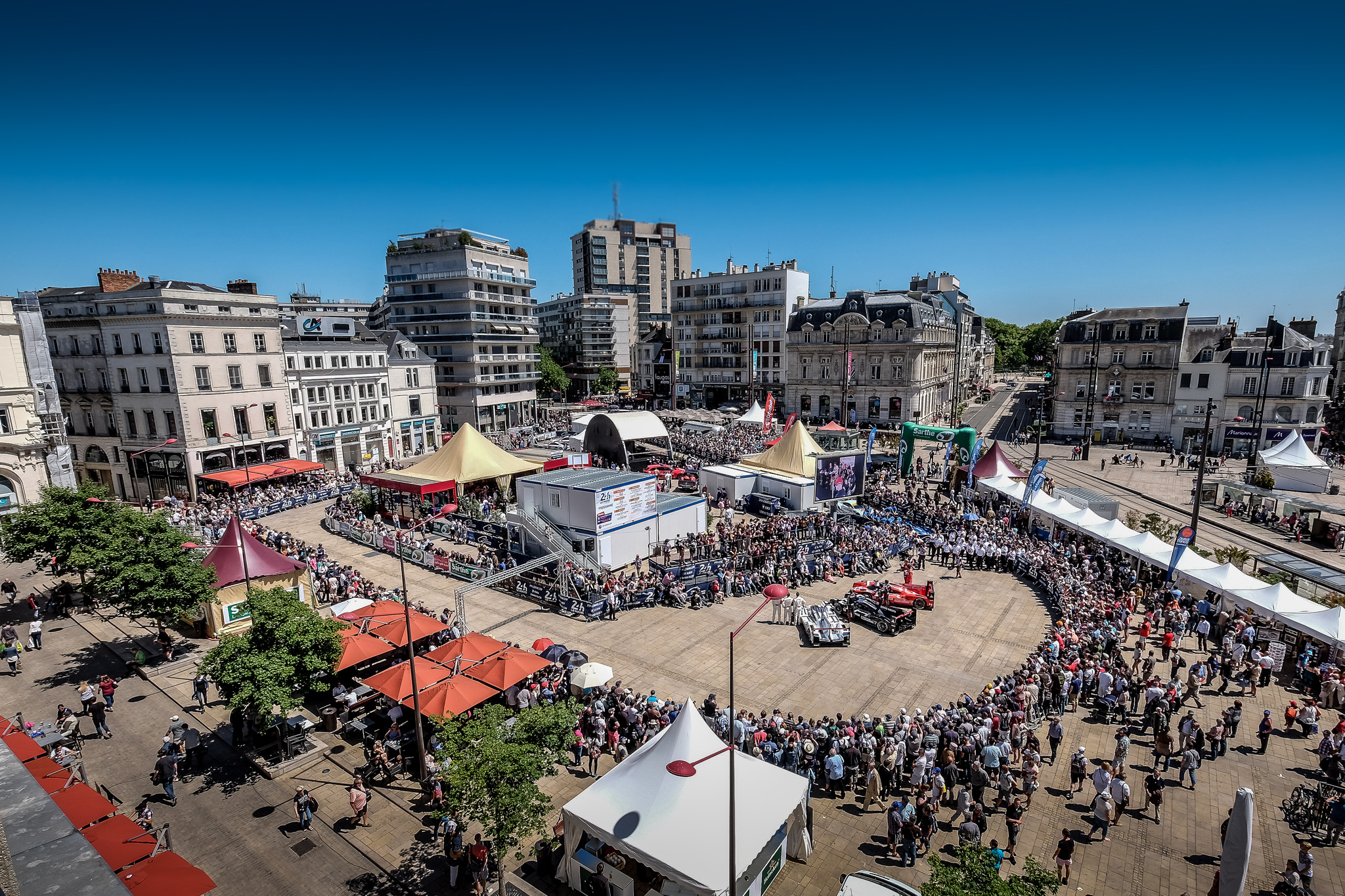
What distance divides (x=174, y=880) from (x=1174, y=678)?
21.4 m

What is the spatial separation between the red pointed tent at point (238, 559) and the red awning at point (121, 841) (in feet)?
40.0

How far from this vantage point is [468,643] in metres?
17.7

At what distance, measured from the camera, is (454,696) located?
15430 mm

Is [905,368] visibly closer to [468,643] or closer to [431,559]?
[431,559]

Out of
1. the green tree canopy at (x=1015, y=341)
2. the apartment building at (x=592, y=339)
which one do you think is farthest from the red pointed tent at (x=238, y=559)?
the green tree canopy at (x=1015, y=341)

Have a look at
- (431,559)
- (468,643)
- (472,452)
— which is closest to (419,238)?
(472,452)

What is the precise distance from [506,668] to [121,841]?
299 inches

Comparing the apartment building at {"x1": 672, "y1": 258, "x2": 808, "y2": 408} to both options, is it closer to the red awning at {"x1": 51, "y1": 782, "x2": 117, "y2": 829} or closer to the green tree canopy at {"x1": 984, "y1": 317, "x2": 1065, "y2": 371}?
the red awning at {"x1": 51, "y1": 782, "x2": 117, "y2": 829}

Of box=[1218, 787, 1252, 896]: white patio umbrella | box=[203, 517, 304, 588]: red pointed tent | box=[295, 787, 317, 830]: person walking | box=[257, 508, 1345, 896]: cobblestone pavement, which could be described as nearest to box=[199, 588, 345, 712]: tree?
box=[295, 787, 317, 830]: person walking

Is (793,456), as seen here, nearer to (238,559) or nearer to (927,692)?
(927,692)

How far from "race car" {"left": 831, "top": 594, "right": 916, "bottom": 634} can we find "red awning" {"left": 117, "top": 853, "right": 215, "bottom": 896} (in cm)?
1859

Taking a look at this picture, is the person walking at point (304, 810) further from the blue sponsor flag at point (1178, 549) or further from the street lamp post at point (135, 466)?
the street lamp post at point (135, 466)

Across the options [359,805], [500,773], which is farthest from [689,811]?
[359,805]

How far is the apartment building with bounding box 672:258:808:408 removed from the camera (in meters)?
79.9
